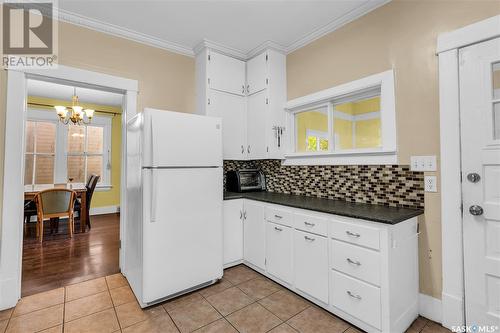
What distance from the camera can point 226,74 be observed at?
10.2 ft

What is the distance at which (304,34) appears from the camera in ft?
9.04

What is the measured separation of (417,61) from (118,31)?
288 centimetres

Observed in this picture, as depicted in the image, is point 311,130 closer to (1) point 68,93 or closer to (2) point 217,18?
(2) point 217,18

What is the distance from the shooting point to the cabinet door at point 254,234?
2582mm

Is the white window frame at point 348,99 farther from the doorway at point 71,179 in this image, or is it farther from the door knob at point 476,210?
the doorway at point 71,179

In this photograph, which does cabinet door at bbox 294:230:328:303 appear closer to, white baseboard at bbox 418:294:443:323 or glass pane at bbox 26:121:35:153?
white baseboard at bbox 418:294:443:323

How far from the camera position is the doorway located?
2949 millimetres

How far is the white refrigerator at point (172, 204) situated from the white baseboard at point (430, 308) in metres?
1.73

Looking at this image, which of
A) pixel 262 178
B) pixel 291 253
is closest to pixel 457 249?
pixel 291 253

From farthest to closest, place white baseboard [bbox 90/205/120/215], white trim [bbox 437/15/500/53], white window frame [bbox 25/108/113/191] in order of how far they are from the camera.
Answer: white baseboard [bbox 90/205/120/215] → white window frame [bbox 25/108/113/191] → white trim [bbox 437/15/500/53]

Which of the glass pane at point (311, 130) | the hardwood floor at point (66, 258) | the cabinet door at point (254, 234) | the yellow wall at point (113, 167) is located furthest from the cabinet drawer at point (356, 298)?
the yellow wall at point (113, 167)

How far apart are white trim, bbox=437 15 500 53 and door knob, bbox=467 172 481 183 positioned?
898mm

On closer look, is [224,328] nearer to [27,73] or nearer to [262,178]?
[262,178]

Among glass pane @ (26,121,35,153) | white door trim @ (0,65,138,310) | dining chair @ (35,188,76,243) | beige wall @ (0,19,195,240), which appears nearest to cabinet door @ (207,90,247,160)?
beige wall @ (0,19,195,240)
